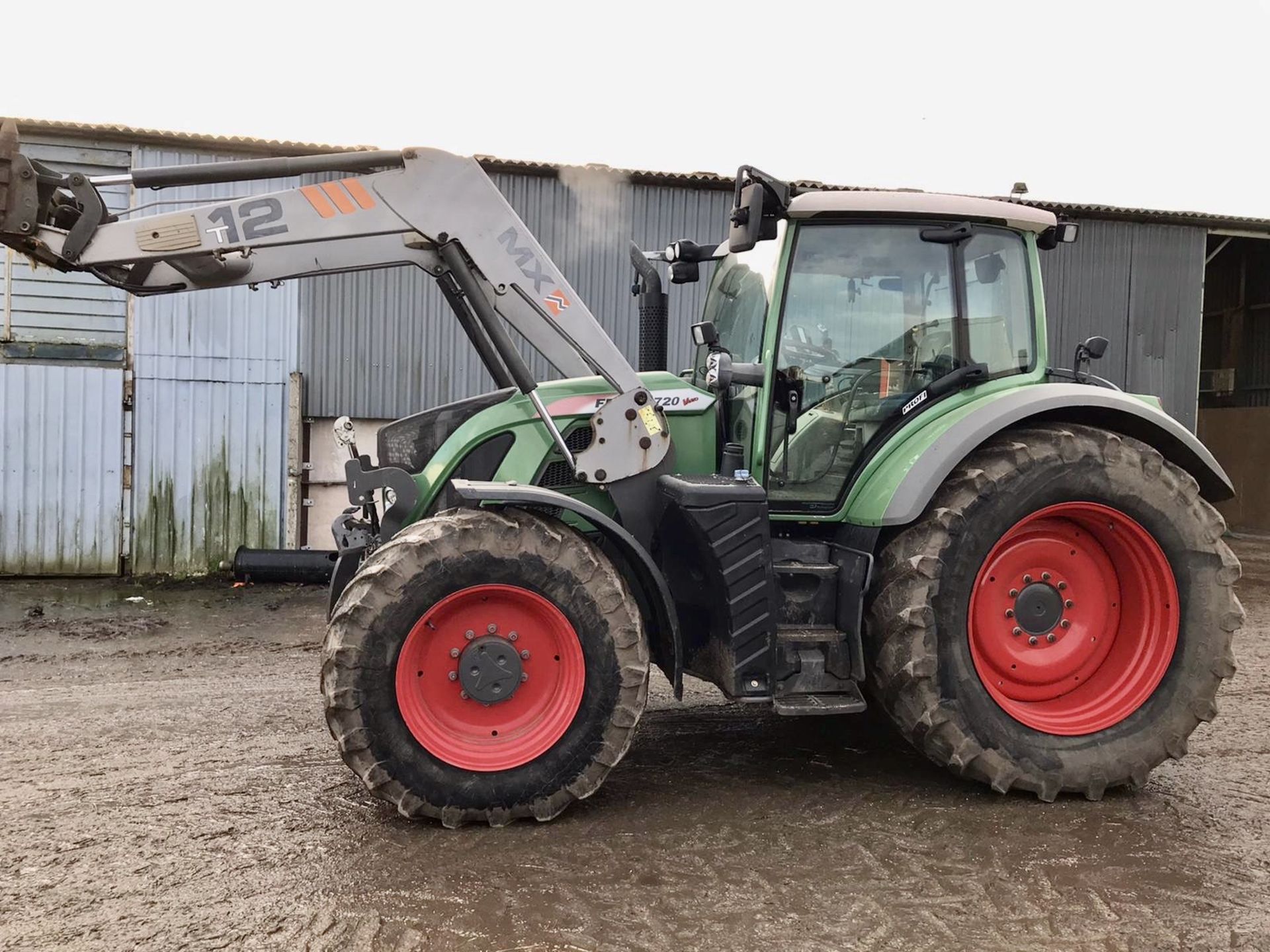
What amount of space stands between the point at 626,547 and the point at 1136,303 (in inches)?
492

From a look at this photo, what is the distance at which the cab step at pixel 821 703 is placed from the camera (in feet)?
13.4

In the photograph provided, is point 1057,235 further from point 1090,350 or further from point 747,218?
point 747,218

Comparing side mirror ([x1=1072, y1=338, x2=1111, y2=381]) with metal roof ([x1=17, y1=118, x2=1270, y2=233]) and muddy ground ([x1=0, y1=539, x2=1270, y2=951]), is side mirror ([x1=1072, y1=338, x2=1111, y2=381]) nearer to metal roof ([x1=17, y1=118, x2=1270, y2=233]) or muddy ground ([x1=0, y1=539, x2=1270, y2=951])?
muddy ground ([x1=0, y1=539, x2=1270, y2=951])

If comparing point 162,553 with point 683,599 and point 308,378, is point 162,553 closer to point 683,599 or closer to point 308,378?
point 308,378

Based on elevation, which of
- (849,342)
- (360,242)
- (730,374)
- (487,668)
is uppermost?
(360,242)

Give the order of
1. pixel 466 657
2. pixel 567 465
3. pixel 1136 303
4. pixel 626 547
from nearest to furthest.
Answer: pixel 466 657, pixel 626 547, pixel 567 465, pixel 1136 303

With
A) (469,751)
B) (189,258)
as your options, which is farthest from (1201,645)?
(189,258)

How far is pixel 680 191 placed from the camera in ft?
39.9

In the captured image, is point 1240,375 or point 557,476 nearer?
point 557,476

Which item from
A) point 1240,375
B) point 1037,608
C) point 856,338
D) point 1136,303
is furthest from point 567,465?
point 1240,375

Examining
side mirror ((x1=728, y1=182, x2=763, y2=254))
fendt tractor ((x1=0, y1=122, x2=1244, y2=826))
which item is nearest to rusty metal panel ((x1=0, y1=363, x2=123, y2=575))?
fendt tractor ((x1=0, y1=122, x2=1244, y2=826))

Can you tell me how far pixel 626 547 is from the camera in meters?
4.07

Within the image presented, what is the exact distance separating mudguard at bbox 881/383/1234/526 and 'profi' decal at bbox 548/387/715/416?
1.02m

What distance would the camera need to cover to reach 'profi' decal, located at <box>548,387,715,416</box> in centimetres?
450
